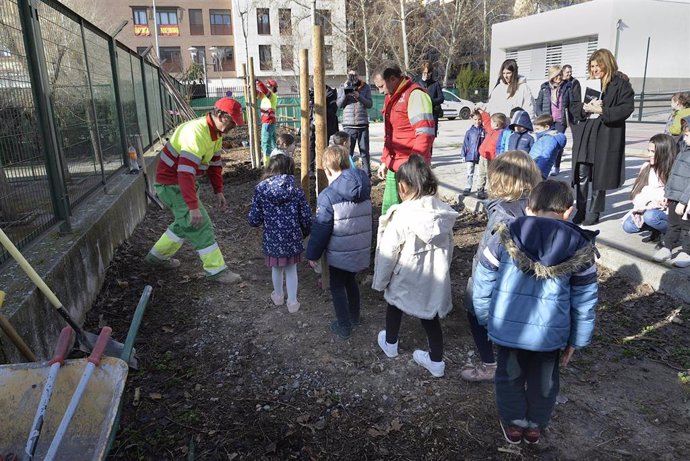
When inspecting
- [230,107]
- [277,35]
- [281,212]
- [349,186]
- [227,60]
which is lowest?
[281,212]

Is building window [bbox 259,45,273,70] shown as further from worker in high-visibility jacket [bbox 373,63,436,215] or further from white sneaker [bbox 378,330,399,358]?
white sneaker [bbox 378,330,399,358]

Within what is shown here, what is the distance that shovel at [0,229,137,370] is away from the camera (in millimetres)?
2291

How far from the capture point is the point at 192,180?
4359 mm

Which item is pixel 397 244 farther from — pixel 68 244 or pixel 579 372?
pixel 68 244

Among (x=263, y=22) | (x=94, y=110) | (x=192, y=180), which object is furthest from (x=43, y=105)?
(x=263, y=22)

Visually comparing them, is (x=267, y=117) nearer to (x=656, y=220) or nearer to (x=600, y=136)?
(x=600, y=136)

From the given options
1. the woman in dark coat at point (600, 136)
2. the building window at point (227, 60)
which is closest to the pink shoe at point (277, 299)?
the woman in dark coat at point (600, 136)

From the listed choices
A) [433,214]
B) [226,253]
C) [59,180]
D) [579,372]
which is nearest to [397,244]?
[433,214]

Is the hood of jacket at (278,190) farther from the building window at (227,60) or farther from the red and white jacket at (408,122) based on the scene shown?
the building window at (227,60)

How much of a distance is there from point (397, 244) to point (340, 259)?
612mm

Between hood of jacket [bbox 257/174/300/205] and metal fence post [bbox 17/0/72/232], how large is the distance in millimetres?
1554

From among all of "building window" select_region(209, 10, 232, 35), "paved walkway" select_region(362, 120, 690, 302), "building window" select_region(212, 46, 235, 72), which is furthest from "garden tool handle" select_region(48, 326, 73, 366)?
"building window" select_region(209, 10, 232, 35)

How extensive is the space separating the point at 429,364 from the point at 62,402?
2108mm

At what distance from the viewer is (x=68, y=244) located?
3.70 metres
